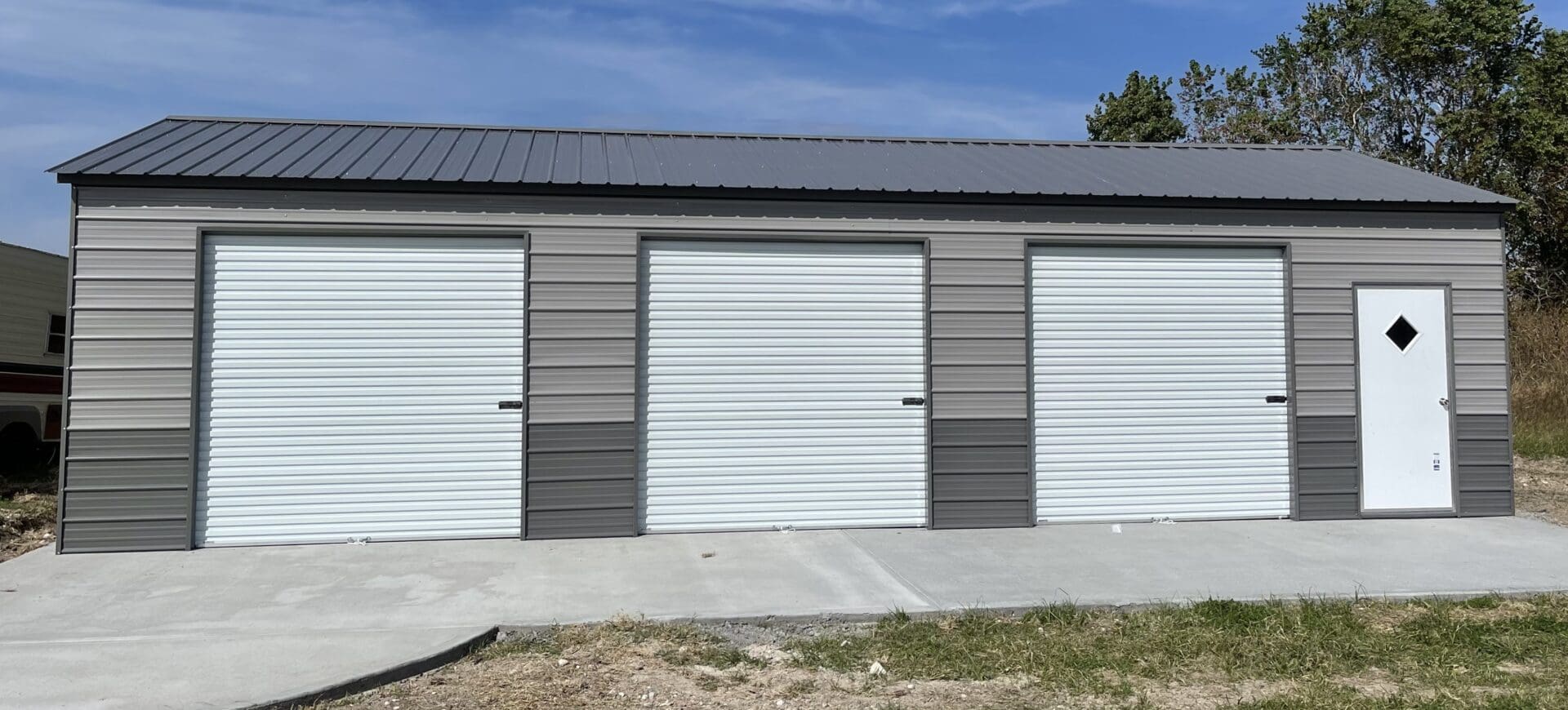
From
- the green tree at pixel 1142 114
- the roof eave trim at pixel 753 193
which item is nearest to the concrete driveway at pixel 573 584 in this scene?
the roof eave trim at pixel 753 193

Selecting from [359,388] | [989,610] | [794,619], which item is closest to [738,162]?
[359,388]

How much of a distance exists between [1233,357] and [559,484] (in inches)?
225

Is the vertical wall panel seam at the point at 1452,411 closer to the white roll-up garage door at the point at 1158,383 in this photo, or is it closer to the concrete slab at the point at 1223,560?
the concrete slab at the point at 1223,560

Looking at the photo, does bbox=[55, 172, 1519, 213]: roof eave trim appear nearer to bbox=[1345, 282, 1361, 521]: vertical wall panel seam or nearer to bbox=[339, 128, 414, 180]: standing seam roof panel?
bbox=[339, 128, 414, 180]: standing seam roof panel

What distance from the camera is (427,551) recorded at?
23.3 feet

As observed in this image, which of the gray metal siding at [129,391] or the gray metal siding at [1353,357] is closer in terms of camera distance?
the gray metal siding at [129,391]

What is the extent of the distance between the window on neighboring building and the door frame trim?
44.2 feet

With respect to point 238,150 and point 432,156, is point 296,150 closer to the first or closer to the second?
point 238,150

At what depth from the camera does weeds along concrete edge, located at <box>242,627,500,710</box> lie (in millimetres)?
4000

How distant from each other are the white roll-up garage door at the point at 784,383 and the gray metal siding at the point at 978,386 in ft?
0.56

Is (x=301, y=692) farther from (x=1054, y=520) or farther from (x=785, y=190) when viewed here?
(x=1054, y=520)

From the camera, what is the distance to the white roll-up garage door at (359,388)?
7.43 meters

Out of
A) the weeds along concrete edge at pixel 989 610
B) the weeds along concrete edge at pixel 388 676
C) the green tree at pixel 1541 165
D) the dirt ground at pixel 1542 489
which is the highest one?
the green tree at pixel 1541 165

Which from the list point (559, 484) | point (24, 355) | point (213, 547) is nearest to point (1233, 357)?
point (559, 484)
